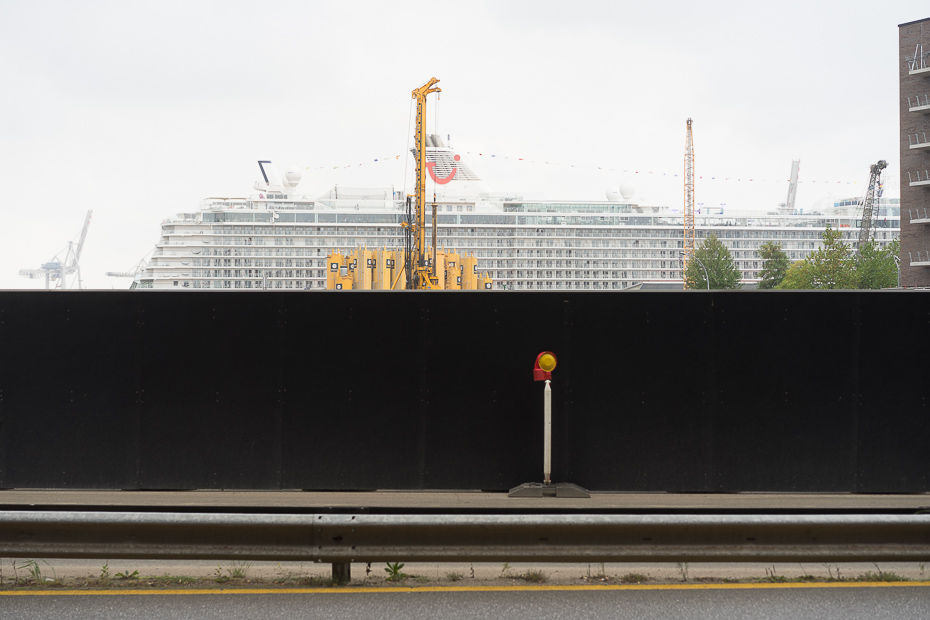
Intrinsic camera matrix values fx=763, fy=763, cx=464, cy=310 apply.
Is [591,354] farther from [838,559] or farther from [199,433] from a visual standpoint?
[199,433]

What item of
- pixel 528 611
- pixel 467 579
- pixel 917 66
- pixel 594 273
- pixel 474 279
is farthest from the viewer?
pixel 594 273

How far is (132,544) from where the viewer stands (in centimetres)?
466

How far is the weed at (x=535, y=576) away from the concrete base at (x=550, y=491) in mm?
2422

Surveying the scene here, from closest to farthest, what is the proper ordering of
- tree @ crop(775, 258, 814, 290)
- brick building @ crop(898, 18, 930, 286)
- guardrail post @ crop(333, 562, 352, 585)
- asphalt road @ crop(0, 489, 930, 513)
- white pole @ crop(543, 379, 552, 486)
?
guardrail post @ crop(333, 562, 352, 585)
asphalt road @ crop(0, 489, 930, 513)
white pole @ crop(543, 379, 552, 486)
brick building @ crop(898, 18, 930, 286)
tree @ crop(775, 258, 814, 290)

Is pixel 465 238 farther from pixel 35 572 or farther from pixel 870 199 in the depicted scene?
pixel 35 572

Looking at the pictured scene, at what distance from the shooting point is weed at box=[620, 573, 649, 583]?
5.05 m

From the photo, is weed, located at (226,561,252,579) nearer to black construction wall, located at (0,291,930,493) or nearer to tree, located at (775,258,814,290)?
black construction wall, located at (0,291,930,493)

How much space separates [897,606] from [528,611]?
2168 mm

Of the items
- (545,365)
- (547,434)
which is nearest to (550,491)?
(547,434)

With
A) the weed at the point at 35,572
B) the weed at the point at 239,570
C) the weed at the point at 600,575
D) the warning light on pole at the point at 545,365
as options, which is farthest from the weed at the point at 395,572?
the warning light on pole at the point at 545,365

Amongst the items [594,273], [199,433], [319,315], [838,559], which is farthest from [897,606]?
[594,273]

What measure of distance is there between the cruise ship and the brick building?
159 ft

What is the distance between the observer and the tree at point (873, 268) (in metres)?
82.4

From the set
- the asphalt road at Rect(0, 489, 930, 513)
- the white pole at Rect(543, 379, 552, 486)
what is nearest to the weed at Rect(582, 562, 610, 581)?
the asphalt road at Rect(0, 489, 930, 513)
